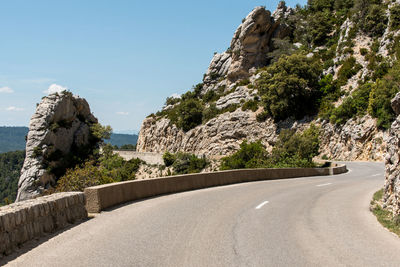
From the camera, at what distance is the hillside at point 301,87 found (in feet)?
149

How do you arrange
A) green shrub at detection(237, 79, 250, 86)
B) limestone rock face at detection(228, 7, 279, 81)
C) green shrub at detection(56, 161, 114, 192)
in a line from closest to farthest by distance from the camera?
1. green shrub at detection(56, 161, 114, 192)
2. green shrub at detection(237, 79, 250, 86)
3. limestone rock face at detection(228, 7, 279, 81)

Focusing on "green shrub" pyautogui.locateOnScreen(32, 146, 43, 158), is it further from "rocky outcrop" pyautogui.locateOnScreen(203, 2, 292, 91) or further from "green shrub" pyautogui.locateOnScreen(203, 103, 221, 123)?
"rocky outcrop" pyautogui.locateOnScreen(203, 2, 292, 91)

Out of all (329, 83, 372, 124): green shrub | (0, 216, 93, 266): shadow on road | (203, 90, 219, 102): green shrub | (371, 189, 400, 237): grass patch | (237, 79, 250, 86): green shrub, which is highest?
(237, 79, 250, 86): green shrub

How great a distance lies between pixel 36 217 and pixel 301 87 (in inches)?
2074

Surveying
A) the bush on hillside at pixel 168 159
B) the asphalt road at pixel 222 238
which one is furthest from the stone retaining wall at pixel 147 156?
the asphalt road at pixel 222 238

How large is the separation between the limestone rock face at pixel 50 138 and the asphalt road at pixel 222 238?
186ft

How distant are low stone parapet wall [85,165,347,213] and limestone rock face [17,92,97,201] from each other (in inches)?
1860

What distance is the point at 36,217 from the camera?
7.76 meters

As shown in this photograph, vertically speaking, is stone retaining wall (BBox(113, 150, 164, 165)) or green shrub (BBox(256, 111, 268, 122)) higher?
green shrub (BBox(256, 111, 268, 122))

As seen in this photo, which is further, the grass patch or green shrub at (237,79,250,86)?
green shrub at (237,79,250,86)

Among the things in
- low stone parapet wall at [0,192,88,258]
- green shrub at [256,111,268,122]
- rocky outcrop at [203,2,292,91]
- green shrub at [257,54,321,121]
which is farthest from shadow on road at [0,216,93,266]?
rocky outcrop at [203,2,292,91]

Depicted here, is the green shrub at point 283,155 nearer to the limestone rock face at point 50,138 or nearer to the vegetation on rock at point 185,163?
the vegetation on rock at point 185,163

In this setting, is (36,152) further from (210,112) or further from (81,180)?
(81,180)

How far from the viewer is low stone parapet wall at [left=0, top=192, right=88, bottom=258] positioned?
6629 mm
